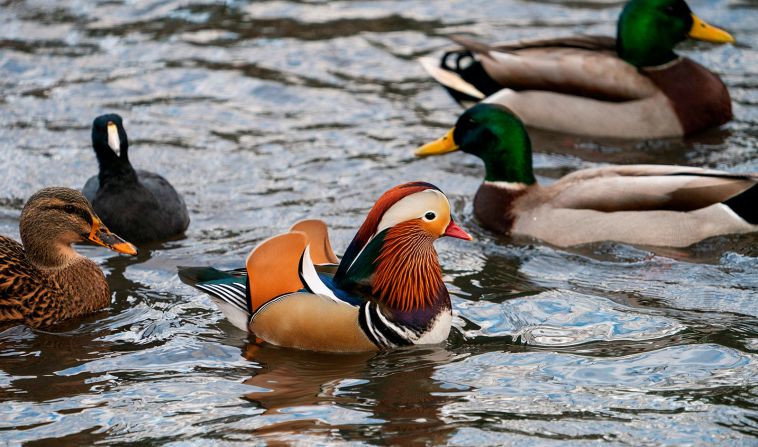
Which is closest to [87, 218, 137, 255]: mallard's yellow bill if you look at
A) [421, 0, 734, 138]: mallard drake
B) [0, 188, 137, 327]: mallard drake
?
[0, 188, 137, 327]: mallard drake

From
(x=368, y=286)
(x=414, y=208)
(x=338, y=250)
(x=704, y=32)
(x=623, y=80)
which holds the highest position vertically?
(x=704, y=32)

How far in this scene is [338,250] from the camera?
9.01 metres

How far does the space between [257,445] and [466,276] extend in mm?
3084

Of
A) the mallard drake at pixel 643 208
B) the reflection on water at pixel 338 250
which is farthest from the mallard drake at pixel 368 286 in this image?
the mallard drake at pixel 643 208

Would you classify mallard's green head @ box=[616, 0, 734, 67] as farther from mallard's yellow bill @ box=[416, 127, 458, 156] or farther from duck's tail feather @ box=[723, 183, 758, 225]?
duck's tail feather @ box=[723, 183, 758, 225]

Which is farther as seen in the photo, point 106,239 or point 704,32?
point 704,32

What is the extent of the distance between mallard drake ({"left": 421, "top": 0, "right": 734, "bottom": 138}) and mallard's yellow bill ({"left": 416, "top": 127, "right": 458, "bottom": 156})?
1876 millimetres

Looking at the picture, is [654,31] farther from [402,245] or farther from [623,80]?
[402,245]

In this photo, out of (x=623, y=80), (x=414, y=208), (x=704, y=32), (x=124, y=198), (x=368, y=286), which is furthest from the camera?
(x=704, y=32)

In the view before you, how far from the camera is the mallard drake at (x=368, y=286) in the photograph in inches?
271

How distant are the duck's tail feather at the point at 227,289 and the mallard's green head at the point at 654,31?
546cm

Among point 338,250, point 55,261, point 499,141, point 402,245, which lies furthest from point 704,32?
point 55,261

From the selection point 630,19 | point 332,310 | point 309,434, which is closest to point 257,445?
point 309,434

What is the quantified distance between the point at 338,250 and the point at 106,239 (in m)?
1.78
